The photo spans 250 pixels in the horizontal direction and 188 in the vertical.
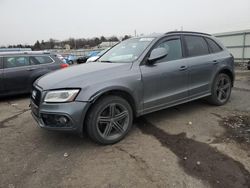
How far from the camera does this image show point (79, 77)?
3980 mm

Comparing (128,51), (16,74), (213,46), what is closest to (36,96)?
(128,51)

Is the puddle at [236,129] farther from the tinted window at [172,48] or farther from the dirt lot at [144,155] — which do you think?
the tinted window at [172,48]

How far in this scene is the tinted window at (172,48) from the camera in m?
4.94

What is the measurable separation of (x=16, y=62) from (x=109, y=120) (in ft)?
17.7

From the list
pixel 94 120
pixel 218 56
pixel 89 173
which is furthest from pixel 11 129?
pixel 218 56

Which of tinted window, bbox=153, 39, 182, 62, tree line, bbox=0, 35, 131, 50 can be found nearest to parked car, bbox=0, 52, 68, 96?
tinted window, bbox=153, 39, 182, 62

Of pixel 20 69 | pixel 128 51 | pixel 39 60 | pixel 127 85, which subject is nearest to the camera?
pixel 127 85

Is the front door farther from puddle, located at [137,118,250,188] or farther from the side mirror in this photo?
puddle, located at [137,118,250,188]

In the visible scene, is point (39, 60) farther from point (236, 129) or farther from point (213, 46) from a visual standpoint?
point (236, 129)

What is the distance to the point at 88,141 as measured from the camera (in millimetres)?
4301

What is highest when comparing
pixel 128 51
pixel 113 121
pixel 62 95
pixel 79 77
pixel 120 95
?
pixel 128 51

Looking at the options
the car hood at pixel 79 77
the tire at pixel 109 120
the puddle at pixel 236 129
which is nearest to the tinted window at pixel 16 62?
the car hood at pixel 79 77

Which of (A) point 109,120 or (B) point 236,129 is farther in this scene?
A: (B) point 236,129

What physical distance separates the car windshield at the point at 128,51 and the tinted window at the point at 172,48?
32 centimetres
